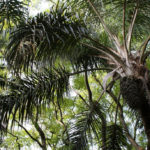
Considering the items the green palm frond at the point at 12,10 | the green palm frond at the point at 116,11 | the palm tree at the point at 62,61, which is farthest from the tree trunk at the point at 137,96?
the green palm frond at the point at 12,10

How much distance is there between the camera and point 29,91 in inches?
132

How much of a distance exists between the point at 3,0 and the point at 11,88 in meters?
1.39

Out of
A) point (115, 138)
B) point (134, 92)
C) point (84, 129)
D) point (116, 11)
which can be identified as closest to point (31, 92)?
point (84, 129)

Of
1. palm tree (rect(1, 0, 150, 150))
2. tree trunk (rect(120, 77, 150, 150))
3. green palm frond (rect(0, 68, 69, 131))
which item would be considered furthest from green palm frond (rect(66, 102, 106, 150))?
tree trunk (rect(120, 77, 150, 150))

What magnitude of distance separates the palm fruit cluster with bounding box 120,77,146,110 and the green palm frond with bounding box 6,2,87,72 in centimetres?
106

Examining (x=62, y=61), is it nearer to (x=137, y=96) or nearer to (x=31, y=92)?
(x=31, y=92)

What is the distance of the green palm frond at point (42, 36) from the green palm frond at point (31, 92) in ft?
1.25

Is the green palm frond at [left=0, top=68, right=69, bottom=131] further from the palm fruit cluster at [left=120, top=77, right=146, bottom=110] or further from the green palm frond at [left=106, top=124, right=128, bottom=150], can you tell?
the green palm frond at [left=106, top=124, right=128, bottom=150]

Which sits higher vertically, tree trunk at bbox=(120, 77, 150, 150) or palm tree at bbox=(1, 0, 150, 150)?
palm tree at bbox=(1, 0, 150, 150)

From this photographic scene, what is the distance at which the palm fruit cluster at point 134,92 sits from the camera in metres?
3.06

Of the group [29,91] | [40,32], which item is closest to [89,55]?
[29,91]

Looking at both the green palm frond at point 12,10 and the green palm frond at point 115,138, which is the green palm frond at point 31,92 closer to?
the green palm frond at point 12,10

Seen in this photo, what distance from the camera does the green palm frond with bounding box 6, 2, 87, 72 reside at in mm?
2703

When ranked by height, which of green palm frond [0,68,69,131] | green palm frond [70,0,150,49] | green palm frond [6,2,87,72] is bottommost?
green palm frond [0,68,69,131]
